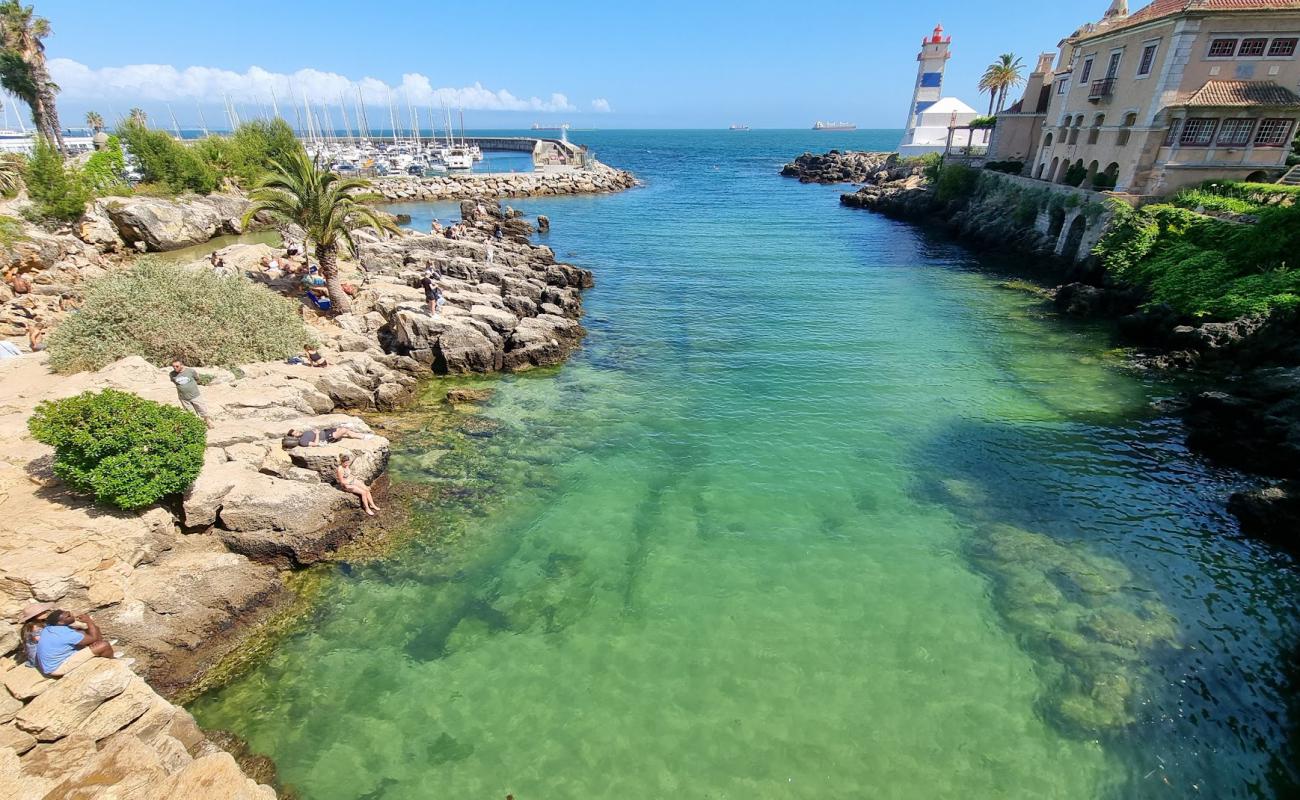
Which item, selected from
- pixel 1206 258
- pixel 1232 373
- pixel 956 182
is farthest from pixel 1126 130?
pixel 1232 373

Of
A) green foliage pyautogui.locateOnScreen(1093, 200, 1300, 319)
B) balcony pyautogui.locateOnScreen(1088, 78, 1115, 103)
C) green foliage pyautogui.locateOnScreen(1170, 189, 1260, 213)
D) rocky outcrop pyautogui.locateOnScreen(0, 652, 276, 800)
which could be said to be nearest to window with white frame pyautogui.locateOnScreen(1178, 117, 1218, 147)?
green foliage pyautogui.locateOnScreen(1170, 189, 1260, 213)

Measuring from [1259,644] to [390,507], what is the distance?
19925 mm

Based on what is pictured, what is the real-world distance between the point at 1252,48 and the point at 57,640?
5596 cm

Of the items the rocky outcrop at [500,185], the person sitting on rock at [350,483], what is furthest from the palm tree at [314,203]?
the rocky outcrop at [500,185]

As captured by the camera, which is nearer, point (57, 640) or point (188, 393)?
point (57, 640)

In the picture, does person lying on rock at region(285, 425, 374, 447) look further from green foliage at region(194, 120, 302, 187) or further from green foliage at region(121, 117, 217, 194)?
green foliage at region(194, 120, 302, 187)

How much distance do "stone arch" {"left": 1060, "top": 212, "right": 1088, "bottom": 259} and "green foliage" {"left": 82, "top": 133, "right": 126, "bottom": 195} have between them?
66284 mm

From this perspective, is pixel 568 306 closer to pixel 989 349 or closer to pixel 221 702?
pixel 989 349

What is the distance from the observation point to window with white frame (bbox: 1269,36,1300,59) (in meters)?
33.5

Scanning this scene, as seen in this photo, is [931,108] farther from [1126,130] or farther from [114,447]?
[114,447]

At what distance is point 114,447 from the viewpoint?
39.0 ft

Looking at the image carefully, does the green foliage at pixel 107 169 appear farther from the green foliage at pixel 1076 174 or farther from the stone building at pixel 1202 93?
the green foliage at pixel 1076 174

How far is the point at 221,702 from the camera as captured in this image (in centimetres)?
1077

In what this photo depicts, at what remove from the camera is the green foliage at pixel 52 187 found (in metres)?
33.8
